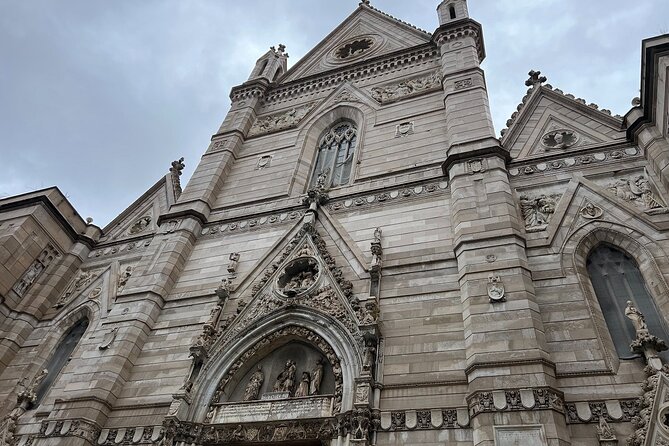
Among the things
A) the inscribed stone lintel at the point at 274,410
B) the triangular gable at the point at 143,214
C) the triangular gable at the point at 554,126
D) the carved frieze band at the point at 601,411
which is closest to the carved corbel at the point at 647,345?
the carved frieze band at the point at 601,411

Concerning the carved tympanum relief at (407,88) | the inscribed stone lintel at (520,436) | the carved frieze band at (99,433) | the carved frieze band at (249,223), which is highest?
the carved tympanum relief at (407,88)

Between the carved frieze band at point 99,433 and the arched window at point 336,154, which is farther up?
the arched window at point 336,154

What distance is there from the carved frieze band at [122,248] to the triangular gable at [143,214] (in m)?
0.39

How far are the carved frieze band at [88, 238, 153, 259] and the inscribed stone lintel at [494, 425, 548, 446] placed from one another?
38.4 ft

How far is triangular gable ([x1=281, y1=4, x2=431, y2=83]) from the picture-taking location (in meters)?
19.3

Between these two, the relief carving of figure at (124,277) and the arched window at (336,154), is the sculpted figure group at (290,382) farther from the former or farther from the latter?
the arched window at (336,154)

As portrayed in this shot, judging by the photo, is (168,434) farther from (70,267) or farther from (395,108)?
(395,108)

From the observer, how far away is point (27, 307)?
528 inches

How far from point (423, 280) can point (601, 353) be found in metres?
3.33

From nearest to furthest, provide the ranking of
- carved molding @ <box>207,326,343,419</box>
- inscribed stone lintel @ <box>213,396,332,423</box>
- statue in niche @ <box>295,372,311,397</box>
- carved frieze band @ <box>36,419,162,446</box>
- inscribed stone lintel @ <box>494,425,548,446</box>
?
inscribed stone lintel @ <box>494,425,548,446</box>
inscribed stone lintel @ <box>213,396,332,423</box>
carved molding @ <box>207,326,343,419</box>
statue in niche @ <box>295,372,311,397</box>
carved frieze band @ <box>36,419,162,446</box>

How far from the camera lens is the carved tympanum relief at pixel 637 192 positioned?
9.27m

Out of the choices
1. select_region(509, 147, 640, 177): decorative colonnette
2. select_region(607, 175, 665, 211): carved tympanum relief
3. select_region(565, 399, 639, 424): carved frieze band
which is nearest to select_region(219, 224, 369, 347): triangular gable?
select_region(565, 399, 639, 424): carved frieze band

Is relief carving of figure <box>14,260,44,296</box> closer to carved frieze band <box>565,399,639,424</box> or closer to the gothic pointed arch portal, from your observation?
the gothic pointed arch portal

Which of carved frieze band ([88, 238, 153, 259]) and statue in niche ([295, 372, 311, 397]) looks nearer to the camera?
statue in niche ([295, 372, 311, 397])
